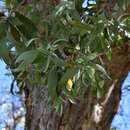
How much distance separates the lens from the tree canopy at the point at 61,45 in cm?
152

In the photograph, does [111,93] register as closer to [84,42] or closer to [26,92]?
[26,92]

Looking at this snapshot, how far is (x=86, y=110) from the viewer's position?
3.29 meters

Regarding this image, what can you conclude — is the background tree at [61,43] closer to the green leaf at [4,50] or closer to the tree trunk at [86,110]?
the green leaf at [4,50]

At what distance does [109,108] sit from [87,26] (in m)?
1.81

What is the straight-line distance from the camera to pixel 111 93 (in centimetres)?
344

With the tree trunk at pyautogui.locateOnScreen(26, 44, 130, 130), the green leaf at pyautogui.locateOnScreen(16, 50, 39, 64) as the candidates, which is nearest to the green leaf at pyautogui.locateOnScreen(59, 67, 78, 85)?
the green leaf at pyautogui.locateOnScreen(16, 50, 39, 64)

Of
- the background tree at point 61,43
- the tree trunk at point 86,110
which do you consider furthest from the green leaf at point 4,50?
the tree trunk at point 86,110

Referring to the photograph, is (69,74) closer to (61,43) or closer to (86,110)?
(61,43)

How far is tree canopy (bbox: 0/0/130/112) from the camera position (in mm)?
1520

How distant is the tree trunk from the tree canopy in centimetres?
115

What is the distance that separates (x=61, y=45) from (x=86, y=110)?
1.63 m

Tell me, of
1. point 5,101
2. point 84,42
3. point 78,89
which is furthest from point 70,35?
point 5,101

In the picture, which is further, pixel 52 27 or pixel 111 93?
pixel 111 93

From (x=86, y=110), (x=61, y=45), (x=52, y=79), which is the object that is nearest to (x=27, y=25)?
(x=61, y=45)
